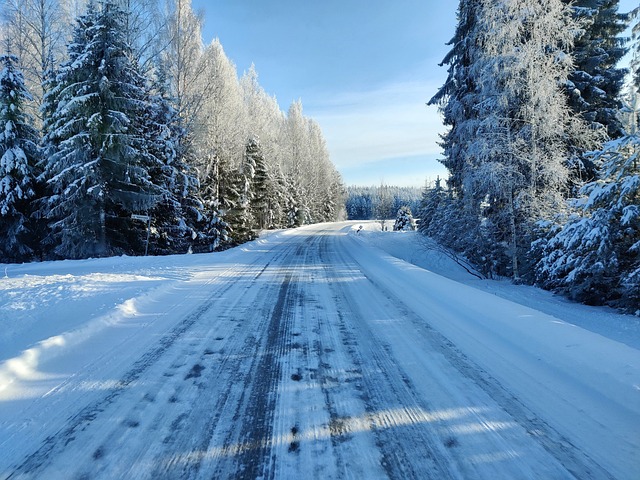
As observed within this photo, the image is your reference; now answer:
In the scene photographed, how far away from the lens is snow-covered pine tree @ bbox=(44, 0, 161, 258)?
12.4 meters

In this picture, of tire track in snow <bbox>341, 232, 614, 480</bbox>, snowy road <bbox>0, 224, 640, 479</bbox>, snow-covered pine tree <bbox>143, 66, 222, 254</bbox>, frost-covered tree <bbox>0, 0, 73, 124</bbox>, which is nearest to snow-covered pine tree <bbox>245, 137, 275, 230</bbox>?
snow-covered pine tree <bbox>143, 66, 222, 254</bbox>

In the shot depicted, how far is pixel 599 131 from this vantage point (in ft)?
35.6

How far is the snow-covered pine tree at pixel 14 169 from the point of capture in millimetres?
13555

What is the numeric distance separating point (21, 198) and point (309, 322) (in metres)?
15.2

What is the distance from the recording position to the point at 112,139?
12.7 m

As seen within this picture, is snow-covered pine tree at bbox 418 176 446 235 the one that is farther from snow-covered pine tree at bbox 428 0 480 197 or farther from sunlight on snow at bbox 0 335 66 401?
sunlight on snow at bbox 0 335 66 401

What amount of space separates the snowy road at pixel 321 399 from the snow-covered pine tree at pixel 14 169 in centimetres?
1241

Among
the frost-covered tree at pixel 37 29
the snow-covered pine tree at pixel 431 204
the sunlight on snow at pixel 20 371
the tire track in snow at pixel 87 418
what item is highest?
the frost-covered tree at pixel 37 29

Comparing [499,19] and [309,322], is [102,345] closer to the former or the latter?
[309,322]

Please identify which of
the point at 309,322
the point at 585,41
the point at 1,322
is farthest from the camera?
the point at 585,41

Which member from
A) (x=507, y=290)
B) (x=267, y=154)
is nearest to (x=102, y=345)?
(x=507, y=290)

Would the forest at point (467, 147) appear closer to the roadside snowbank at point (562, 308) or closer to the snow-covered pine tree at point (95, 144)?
the snow-covered pine tree at point (95, 144)

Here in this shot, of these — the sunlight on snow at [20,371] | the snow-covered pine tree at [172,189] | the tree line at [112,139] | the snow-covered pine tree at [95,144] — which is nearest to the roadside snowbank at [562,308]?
the sunlight on snow at [20,371]

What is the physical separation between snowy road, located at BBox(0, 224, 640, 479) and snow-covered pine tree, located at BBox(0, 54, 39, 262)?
1241 cm
